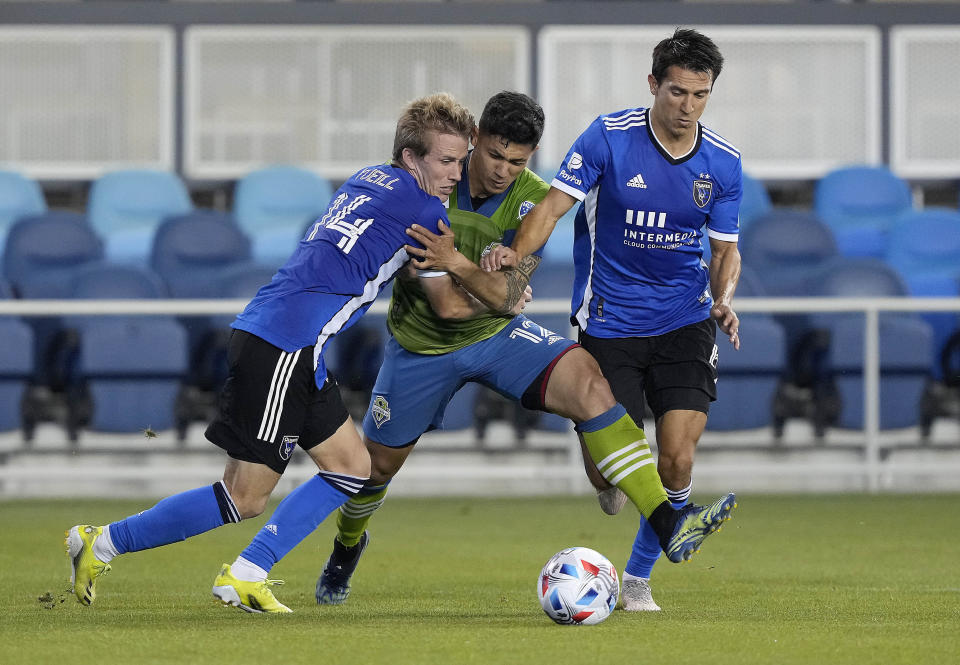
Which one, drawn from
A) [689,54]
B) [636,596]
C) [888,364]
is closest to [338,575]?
[636,596]

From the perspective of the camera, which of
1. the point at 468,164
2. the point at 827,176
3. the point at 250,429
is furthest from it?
the point at 827,176

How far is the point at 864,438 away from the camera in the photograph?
10.9 meters

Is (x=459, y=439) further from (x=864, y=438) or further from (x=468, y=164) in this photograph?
(x=468, y=164)

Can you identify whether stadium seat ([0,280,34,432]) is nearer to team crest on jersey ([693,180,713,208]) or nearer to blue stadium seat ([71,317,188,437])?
blue stadium seat ([71,317,188,437])

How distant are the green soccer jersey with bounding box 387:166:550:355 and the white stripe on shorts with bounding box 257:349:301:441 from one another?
856 mm

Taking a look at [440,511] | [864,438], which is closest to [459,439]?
[440,511]

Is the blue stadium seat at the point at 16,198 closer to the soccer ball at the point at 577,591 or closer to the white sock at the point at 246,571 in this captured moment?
the white sock at the point at 246,571

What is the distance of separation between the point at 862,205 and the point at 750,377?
10.7 feet

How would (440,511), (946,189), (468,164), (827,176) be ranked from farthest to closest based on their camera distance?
(946,189) < (827,176) < (440,511) < (468,164)

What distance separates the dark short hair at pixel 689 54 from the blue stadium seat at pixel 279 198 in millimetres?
7131

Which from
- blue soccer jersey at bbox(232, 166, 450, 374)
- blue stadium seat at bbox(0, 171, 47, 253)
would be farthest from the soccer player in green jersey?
blue stadium seat at bbox(0, 171, 47, 253)

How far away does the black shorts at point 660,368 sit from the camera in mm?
5785

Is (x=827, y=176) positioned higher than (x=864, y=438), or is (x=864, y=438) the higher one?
(x=827, y=176)

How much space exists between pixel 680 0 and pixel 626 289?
8694 mm
